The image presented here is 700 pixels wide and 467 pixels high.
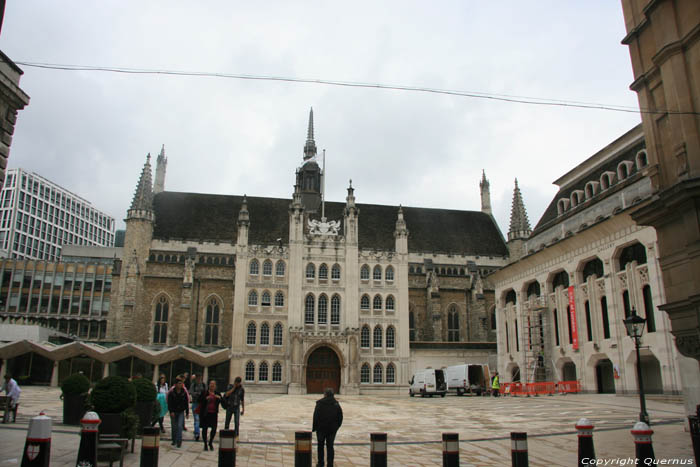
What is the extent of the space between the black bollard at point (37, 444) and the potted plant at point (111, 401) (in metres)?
4.23

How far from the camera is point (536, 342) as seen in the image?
44844 millimetres

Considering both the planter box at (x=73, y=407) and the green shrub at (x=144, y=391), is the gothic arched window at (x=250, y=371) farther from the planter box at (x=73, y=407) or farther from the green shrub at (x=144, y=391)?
the green shrub at (x=144, y=391)

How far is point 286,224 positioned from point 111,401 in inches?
1992

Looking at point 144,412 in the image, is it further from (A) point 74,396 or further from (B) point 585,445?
(B) point 585,445

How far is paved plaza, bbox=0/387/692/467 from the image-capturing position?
12.8m

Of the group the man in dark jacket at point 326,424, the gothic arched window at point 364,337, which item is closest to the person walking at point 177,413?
the man in dark jacket at point 326,424

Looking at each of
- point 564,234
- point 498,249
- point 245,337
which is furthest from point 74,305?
point 564,234

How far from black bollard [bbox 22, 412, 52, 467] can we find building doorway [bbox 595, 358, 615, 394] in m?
38.4

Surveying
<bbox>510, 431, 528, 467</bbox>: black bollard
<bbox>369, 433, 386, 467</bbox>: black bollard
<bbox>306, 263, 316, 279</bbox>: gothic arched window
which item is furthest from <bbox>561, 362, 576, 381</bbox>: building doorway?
<bbox>369, 433, 386, 467</bbox>: black bollard

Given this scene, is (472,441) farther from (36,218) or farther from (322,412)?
(36,218)

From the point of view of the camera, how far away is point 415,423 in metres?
21.6

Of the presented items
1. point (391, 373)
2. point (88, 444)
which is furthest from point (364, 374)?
point (88, 444)

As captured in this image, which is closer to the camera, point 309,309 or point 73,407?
point 73,407

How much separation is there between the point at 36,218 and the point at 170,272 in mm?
85036
